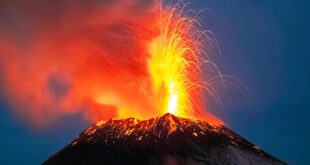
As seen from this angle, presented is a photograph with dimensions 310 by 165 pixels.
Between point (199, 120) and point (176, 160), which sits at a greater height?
point (199, 120)

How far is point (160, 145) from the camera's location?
8056 centimetres

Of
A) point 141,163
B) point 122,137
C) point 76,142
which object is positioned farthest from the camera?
point 76,142

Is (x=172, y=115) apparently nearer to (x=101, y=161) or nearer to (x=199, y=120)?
(x=199, y=120)

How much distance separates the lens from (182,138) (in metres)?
81.9

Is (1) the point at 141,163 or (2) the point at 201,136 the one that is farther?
(2) the point at 201,136

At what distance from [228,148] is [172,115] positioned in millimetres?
8974

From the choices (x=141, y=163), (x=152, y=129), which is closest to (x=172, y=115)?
(x=152, y=129)

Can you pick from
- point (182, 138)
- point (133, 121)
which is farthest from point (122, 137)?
point (182, 138)

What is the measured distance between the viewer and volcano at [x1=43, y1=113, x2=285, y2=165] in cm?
7988

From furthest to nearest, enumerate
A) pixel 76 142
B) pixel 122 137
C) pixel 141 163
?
pixel 76 142
pixel 122 137
pixel 141 163

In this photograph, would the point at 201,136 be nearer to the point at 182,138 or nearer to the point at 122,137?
the point at 182,138

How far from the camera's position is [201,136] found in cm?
8344

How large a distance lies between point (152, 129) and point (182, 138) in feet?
13.9

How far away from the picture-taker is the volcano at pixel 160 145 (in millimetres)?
79875
